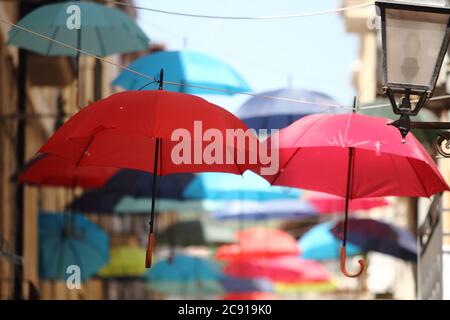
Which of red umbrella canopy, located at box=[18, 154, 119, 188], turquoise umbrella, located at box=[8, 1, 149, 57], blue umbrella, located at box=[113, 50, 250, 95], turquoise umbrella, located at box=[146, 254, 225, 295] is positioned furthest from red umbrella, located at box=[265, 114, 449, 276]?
turquoise umbrella, located at box=[146, 254, 225, 295]

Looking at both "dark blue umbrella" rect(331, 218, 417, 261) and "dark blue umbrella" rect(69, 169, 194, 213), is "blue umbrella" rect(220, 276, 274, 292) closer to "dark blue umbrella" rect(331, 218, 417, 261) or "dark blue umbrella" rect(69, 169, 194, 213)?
"dark blue umbrella" rect(69, 169, 194, 213)

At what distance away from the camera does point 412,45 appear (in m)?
8.86

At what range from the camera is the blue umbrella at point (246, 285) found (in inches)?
1080

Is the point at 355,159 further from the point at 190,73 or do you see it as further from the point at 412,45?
the point at 190,73

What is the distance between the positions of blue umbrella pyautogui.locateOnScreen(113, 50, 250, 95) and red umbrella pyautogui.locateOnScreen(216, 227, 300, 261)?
9.17 metres

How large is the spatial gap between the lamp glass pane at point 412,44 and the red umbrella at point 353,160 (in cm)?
140

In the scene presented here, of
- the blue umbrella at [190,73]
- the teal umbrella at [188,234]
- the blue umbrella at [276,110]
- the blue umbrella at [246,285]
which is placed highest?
the blue umbrella at [190,73]

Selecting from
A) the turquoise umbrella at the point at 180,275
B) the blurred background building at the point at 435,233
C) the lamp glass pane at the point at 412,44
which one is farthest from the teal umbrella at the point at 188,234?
the lamp glass pane at the point at 412,44

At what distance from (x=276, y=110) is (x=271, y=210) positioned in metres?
7.90

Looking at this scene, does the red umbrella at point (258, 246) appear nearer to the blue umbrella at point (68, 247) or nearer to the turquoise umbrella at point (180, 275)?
the turquoise umbrella at point (180, 275)

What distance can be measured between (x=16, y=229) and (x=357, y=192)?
6.97 metres

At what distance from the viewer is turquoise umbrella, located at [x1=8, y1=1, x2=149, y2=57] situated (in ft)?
45.0
